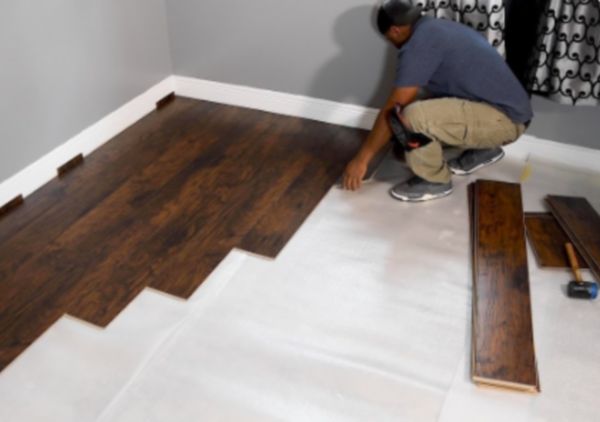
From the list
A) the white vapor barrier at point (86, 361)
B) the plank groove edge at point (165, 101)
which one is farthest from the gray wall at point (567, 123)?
the plank groove edge at point (165, 101)

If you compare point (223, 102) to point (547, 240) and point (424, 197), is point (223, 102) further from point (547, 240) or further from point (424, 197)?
point (547, 240)

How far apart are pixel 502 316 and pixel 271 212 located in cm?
105

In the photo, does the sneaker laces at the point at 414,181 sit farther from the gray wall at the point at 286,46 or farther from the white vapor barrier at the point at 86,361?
the white vapor barrier at the point at 86,361

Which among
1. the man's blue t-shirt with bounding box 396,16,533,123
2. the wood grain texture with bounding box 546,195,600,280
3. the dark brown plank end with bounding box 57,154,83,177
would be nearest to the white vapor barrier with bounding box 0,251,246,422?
the dark brown plank end with bounding box 57,154,83,177

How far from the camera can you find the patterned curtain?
2.46 meters

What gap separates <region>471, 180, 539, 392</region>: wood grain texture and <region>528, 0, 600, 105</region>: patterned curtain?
46cm

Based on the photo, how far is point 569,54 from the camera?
2547 millimetres

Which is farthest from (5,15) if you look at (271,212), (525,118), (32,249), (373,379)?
(525,118)

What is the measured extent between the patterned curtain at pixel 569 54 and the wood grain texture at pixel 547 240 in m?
0.53

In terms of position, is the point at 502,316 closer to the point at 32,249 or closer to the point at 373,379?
the point at 373,379

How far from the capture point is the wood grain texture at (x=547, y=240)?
7.61 feet

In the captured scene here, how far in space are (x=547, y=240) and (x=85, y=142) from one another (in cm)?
219

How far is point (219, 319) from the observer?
209 cm

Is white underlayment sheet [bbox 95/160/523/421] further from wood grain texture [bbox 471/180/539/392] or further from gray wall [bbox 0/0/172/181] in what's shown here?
gray wall [bbox 0/0/172/181]
